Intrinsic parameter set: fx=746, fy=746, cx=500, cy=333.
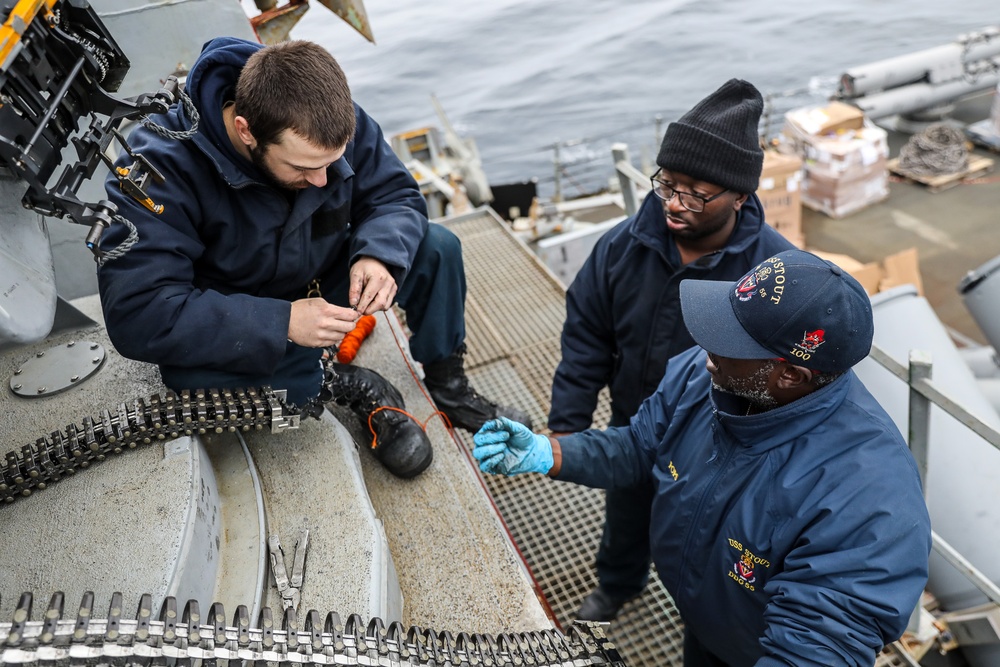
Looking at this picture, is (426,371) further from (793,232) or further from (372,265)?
(793,232)

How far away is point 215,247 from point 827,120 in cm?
899

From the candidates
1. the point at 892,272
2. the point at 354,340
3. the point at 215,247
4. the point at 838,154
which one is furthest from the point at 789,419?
the point at 838,154

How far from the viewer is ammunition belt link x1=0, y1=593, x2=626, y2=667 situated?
Answer: 1.65 metres

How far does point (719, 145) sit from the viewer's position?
2518 millimetres

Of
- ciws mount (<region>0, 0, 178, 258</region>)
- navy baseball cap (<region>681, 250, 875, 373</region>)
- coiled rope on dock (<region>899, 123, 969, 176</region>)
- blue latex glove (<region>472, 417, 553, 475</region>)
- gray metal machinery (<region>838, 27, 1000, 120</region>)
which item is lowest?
coiled rope on dock (<region>899, 123, 969, 176</region>)

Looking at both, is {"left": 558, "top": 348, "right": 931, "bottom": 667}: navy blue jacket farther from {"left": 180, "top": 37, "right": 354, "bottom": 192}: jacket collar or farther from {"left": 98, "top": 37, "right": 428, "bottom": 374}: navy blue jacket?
{"left": 180, "top": 37, "right": 354, "bottom": 192}: jacket collar

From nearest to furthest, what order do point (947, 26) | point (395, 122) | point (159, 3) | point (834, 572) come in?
point (834, 572)
point (159, 3)
point (395, 122)
point (947, 26)

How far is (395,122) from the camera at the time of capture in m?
18.4

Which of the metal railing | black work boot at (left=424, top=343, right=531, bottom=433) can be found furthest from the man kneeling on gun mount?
the metal railing

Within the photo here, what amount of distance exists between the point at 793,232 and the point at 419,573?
769 centimetres

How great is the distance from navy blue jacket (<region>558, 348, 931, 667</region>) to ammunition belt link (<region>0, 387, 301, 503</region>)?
1.39 m

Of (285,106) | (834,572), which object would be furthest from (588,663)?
(285,106)

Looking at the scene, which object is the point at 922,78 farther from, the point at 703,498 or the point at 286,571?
the point at 286,571

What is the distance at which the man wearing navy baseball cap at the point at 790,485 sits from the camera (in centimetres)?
168
